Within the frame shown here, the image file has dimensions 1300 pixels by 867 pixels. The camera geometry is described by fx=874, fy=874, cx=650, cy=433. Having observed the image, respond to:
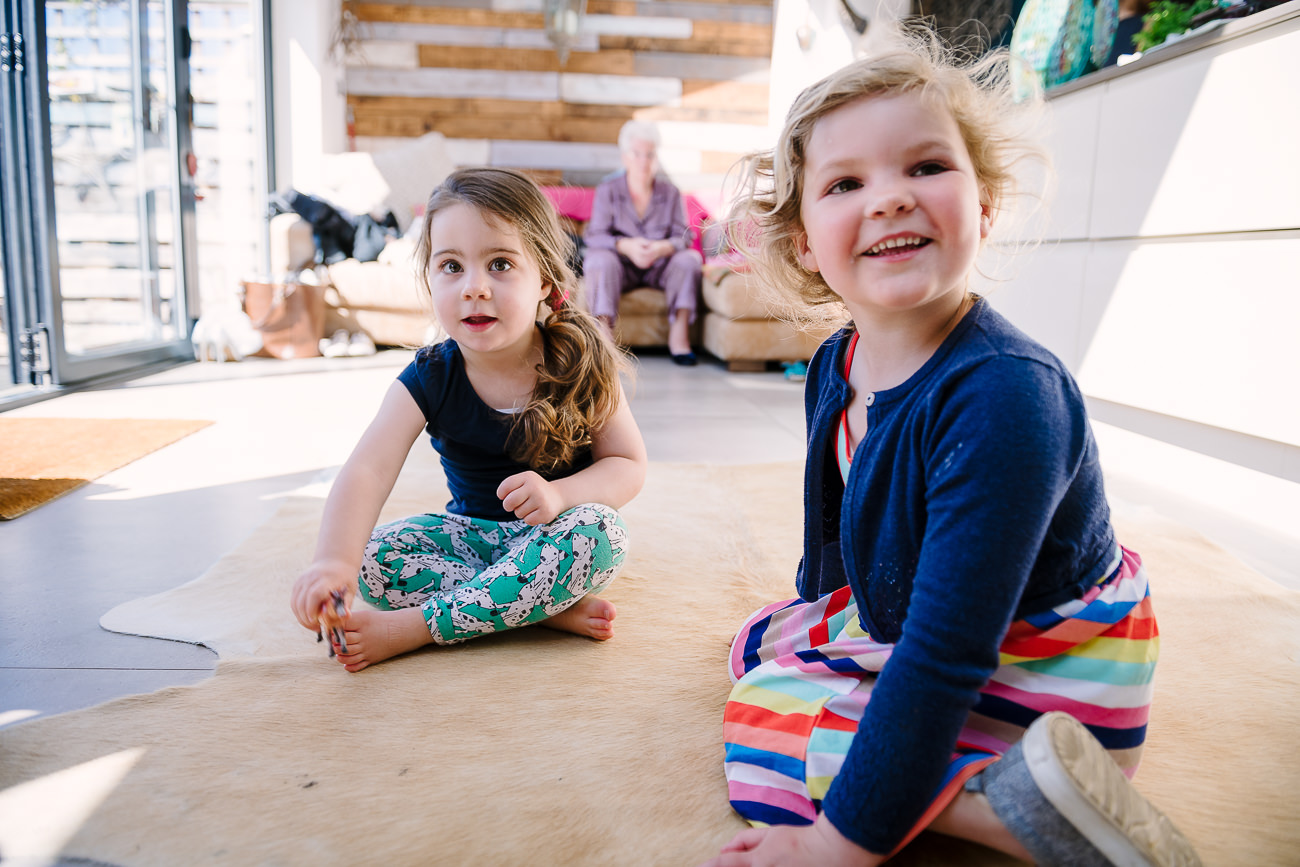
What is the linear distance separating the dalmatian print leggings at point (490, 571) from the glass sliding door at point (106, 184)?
2.35 meters

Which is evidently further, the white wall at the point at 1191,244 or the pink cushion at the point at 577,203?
the pink cushion at the point at 577,203

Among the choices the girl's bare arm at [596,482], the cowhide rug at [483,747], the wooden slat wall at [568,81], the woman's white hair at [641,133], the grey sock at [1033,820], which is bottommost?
the cowhide rug at [483,747]

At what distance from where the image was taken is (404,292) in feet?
13.7

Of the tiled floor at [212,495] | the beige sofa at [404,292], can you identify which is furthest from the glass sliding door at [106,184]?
the beige sofa at [404,292]

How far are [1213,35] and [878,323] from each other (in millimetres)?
1715

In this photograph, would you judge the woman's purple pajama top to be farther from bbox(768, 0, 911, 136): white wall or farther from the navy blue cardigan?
the navy blue cardigan

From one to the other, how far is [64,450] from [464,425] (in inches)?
56.5

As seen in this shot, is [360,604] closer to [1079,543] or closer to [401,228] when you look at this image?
[1079,543]

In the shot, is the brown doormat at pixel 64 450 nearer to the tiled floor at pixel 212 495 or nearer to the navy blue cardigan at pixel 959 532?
the tiled floor at pixel 212 495

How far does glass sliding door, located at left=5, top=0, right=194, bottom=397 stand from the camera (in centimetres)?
280

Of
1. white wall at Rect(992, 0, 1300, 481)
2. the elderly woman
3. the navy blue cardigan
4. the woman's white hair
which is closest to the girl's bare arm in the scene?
the navy blue cardigan

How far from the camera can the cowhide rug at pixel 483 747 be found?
0.72 m

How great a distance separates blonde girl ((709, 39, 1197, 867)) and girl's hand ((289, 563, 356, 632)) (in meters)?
0.45

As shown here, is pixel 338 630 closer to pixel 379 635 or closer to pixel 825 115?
pixel 379 635
